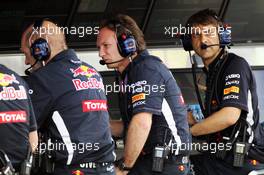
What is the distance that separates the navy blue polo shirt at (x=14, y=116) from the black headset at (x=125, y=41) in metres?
0.84

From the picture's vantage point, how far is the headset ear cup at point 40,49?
4406 mm

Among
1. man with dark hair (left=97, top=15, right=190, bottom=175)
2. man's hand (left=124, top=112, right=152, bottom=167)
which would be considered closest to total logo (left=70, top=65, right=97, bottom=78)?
man with dark hair (left=97, top=15, right=190, bottom=175)

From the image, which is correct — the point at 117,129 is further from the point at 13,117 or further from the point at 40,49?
the point at 13,117

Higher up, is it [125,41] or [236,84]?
[125,41]

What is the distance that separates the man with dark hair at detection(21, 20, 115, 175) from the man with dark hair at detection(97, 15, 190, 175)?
0.20 meters

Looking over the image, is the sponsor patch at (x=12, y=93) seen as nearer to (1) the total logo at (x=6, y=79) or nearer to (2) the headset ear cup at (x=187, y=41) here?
(1) the total logo at (x=6, y=79)

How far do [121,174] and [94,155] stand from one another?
15.0 inches

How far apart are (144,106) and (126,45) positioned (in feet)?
1.33

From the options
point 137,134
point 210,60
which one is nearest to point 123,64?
point 137,134

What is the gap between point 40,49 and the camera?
4.41 metres

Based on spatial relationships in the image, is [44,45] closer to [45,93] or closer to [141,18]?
[45,93]

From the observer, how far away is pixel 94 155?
173 inches

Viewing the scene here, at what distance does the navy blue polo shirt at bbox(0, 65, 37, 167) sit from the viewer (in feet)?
12.8
